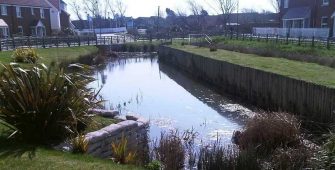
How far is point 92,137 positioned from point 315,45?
24416 millimetres

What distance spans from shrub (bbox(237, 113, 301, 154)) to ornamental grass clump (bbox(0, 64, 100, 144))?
452cm

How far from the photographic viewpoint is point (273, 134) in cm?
1077

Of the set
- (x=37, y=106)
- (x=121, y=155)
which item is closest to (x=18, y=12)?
(x=37, y=106)

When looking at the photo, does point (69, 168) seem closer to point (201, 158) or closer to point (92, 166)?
point (92, 166)

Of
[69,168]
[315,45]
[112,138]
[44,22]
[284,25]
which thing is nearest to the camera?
[69,168]

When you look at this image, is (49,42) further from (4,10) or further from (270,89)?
(270,89)

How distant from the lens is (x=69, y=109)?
916 cm

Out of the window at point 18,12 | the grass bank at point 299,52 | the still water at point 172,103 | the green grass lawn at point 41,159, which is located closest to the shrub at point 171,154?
the green grass lawn at point 41,159

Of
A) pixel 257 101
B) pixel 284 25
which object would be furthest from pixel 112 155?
pixel 284 25

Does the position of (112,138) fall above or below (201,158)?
above

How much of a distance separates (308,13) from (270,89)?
104ft

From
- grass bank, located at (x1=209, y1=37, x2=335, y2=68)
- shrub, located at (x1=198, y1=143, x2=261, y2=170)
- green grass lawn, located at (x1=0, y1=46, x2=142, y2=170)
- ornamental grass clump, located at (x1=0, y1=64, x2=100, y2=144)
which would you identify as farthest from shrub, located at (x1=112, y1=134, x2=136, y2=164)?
grass bank, located at (x1=209, y1=37, x2=335, y2=68)

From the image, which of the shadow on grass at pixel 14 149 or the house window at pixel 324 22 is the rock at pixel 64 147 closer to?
the shadow on grass at pixel 14 149

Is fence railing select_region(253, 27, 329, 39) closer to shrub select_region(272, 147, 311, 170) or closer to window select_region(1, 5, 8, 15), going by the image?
shrub select_region(272, 147, 311, 170)
